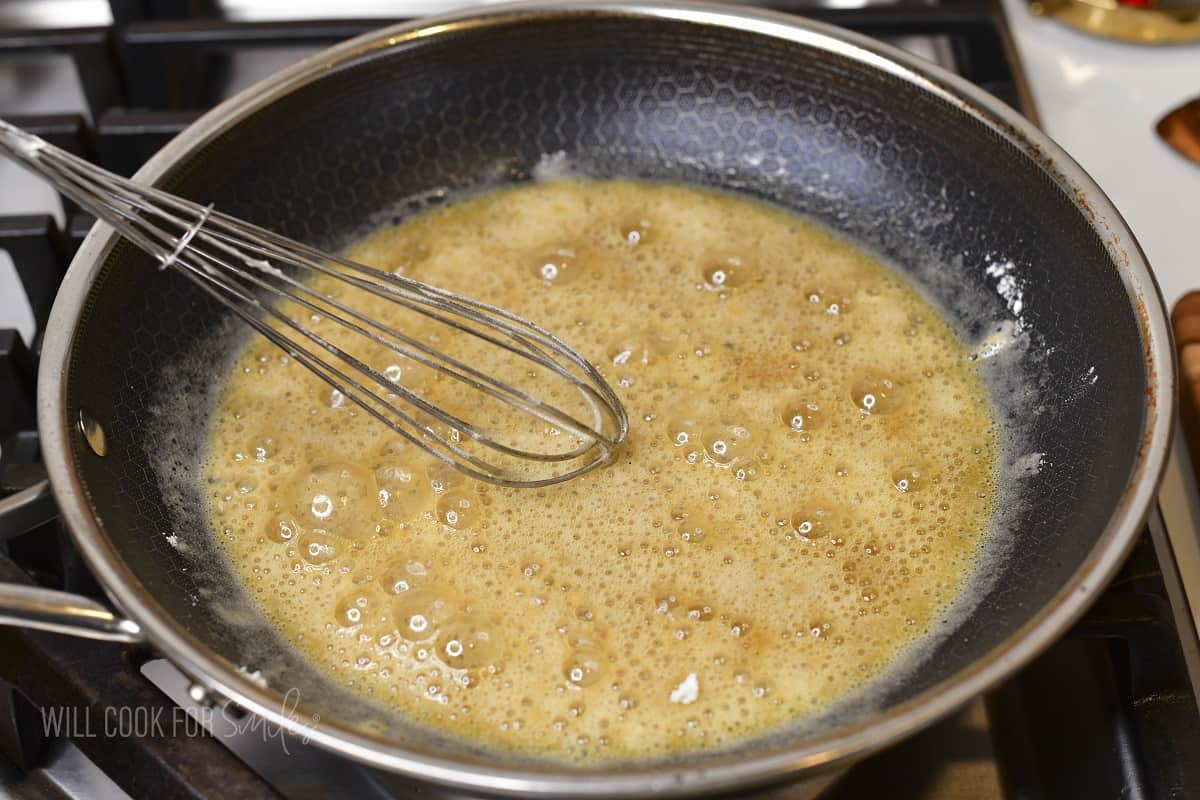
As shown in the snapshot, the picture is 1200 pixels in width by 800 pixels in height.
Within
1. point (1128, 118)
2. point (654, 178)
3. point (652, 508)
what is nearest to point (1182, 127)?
point (1128, 118)

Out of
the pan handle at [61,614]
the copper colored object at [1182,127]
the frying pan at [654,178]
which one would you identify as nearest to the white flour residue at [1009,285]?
the frying pan at [654,178]

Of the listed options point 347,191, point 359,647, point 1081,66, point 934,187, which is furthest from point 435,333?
point 1081,66

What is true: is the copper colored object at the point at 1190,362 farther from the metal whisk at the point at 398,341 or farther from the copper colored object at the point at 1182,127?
the metal whisk at the point at 398,341

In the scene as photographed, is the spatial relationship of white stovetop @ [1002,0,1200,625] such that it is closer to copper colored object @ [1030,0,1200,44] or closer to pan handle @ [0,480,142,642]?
copper colored object @ [1030,0,1200,44]

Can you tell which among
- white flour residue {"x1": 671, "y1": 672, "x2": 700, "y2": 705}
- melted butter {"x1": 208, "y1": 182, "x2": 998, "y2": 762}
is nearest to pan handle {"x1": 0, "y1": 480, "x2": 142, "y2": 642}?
melted butter {"x1": 208, "y1": 182, "x2": 998, "y2": 762}

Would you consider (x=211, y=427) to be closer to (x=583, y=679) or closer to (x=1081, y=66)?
(x=583, y=679)

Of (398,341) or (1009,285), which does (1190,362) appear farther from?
(398,341)
